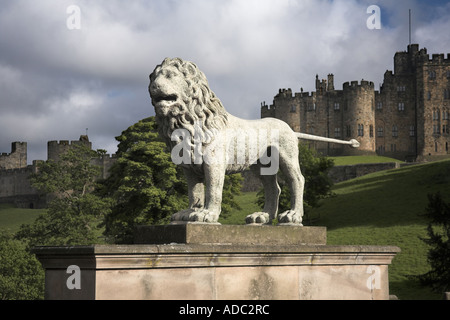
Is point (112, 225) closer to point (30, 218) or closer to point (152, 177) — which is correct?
point (152, 177)

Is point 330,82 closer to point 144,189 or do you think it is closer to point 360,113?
point 360,113

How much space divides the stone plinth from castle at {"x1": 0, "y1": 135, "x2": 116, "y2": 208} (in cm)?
7510

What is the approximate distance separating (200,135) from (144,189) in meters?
20.8

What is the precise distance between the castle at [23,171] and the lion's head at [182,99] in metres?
75.1

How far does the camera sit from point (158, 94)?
8977 millimetres

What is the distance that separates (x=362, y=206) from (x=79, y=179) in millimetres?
21094

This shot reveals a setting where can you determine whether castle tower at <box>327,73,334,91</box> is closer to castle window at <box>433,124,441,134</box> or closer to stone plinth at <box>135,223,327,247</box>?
castle window at <box>433,124,441,134</box>

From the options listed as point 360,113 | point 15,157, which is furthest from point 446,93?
point 15,157

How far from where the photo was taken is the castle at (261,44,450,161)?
93375mm

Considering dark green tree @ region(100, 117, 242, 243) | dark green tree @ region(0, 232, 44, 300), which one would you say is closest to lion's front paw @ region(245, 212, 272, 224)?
dark green tree @ region(100, 117, 242, 243)

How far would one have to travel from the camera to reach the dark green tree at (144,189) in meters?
29.8

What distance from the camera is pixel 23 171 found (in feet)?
340

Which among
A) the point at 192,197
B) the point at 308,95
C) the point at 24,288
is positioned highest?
the point at 308,95

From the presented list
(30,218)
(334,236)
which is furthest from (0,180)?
(334,236)
